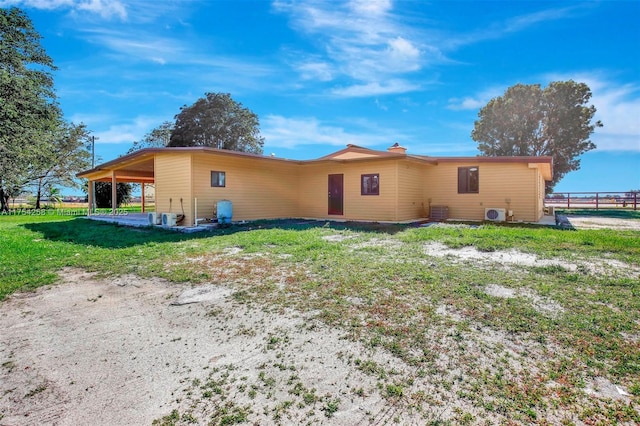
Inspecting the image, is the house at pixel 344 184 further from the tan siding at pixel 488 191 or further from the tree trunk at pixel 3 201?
the tree trunk at pixel 3 201

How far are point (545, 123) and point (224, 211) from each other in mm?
24366

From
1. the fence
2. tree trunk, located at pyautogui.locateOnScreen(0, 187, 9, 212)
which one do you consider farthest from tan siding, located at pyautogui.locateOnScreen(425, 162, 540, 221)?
tree trunk, located at pyautogui.locateOnScreen(0, 187, 9, 212)

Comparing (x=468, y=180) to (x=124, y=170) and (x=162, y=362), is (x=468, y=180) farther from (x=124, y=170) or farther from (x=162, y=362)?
(x=124, y=170)

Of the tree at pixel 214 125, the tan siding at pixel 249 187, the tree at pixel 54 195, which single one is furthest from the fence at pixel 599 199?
the tree at pixel 54 195

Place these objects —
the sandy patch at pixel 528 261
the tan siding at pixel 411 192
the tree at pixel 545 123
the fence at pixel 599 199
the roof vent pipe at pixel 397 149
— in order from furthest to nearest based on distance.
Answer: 1. the tree at pixel 545 123
2. the fence at pixel 599 199
3. the roof vent pipe at pixel 397 149
4. the tan siding at pixel 411 192
5. the sandy patch at pixel 528 261

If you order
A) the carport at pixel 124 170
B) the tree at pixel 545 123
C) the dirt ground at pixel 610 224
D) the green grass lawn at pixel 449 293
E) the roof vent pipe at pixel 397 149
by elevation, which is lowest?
the green grass lawn at pixel 449 293

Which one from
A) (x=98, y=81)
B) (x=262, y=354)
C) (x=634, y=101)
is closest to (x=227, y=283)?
(x=262, y=354)

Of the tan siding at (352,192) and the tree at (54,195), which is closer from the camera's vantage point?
the tan siding at (352,192)

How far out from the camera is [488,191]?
509 inches

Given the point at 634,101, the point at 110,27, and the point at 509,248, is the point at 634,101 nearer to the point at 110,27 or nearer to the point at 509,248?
the point at 509,248

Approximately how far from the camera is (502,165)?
41.5 feet

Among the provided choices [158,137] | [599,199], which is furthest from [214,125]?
[599,199]

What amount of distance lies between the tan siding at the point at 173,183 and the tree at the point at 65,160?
18371 millimetres

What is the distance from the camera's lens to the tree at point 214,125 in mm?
29594
